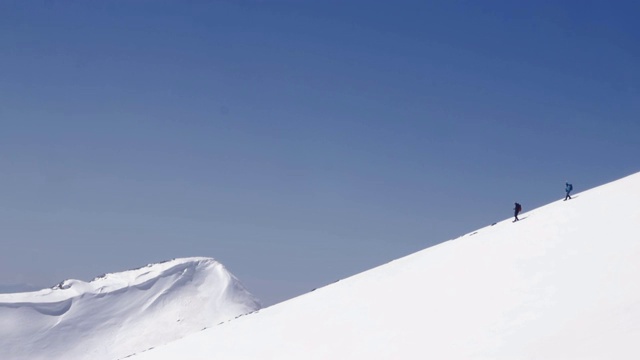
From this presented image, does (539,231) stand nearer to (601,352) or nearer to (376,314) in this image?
(376,314)

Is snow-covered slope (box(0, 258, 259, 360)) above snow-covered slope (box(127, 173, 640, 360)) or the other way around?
above

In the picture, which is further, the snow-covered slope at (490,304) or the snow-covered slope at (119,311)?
the snow-covered slope at (119,311)

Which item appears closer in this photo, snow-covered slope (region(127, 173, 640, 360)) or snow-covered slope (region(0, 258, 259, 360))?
snow-covered slope (region(127, 173, 640, 360))

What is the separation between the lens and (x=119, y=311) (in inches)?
3039

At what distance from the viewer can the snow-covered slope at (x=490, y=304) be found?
13.7 meters

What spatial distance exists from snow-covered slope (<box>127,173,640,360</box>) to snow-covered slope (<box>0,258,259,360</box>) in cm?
4767

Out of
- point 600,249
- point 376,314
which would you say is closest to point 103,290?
point 376,314

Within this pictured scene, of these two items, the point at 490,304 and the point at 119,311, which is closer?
the point at 490,304

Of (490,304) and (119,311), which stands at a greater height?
(119,311)

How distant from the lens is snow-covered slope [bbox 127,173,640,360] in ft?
45.1

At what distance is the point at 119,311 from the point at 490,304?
66.4m

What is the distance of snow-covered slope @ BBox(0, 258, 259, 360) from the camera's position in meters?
70.4

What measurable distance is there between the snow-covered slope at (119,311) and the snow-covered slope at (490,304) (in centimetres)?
4767

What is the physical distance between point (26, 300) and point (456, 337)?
67.3m
